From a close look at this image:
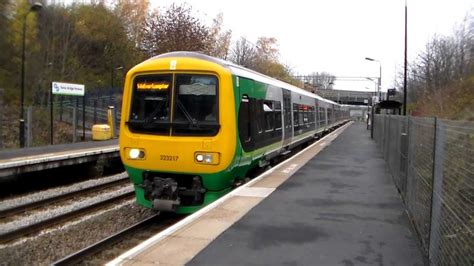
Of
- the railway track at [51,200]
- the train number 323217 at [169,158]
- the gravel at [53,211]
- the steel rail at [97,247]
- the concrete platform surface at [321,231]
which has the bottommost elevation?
the gravel at [53,211]

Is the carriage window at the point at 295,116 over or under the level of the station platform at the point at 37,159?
over

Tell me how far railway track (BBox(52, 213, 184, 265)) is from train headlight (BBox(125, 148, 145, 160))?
1218mm

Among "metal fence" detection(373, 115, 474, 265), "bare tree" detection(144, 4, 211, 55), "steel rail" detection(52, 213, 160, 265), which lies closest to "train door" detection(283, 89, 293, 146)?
"steel rail" detection(52, 213, 160, 265)

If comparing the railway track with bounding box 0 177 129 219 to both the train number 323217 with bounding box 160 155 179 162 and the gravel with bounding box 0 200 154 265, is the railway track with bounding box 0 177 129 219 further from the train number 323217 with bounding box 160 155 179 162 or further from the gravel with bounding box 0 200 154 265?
the train number 323217 with bounding box 160 155 179 162

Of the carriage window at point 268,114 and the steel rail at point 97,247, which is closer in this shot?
the steel rail at point 97,247

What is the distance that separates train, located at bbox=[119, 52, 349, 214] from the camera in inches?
350

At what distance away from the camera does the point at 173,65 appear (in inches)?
365

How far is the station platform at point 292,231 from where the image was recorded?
5.25 metres

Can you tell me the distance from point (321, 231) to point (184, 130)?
361 centimetres

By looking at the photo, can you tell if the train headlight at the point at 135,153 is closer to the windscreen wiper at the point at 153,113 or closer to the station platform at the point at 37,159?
the windscreen wiper at the point at 153,113

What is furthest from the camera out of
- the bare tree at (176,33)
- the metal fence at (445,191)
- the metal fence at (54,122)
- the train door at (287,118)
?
the bare tree at (176,33)

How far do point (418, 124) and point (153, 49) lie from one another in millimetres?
33920

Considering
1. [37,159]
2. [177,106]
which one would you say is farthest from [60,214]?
[37,159]

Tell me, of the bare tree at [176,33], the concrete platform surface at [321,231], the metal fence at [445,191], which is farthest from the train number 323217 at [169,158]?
the bare tree at [176,33]
